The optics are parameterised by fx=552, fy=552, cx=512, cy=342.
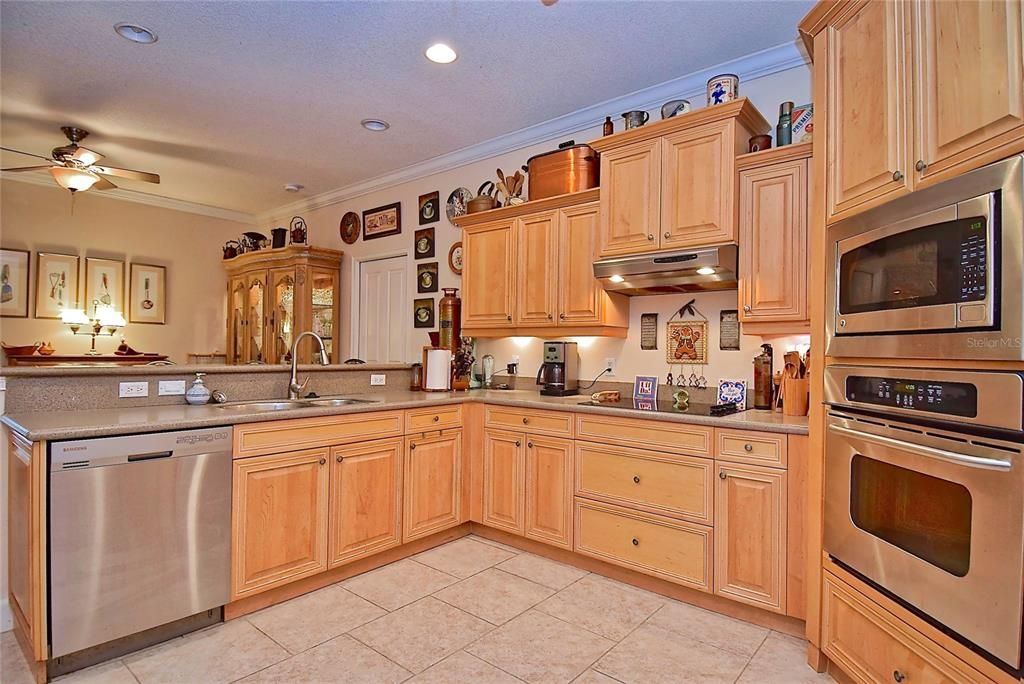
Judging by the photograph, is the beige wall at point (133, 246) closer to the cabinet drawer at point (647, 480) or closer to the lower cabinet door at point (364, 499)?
Answer: the lower cabinet door at point (364, 499)

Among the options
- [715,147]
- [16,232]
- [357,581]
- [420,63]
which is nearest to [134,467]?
[357,581]

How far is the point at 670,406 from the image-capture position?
2.96m

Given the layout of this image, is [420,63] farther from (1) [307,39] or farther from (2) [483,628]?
(2) [483,628]

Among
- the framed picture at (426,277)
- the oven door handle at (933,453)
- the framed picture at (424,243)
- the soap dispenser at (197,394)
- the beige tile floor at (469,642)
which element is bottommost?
the beige tile floor at (469,642)

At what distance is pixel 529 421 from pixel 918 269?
2.03 meters

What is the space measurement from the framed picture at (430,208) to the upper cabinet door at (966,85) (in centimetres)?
360

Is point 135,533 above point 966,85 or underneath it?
underneath

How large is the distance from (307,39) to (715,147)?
218 centimetres

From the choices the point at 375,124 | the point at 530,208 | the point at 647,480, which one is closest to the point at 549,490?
the point at 647,480

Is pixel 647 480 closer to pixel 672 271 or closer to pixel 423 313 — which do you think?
pixel 672 271

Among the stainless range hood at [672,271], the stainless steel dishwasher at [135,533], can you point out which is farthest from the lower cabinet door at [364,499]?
the stainless range hood at [672,271]

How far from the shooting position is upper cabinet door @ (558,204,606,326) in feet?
10.8

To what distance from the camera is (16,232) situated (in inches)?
201

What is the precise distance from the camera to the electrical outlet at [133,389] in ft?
8.49
